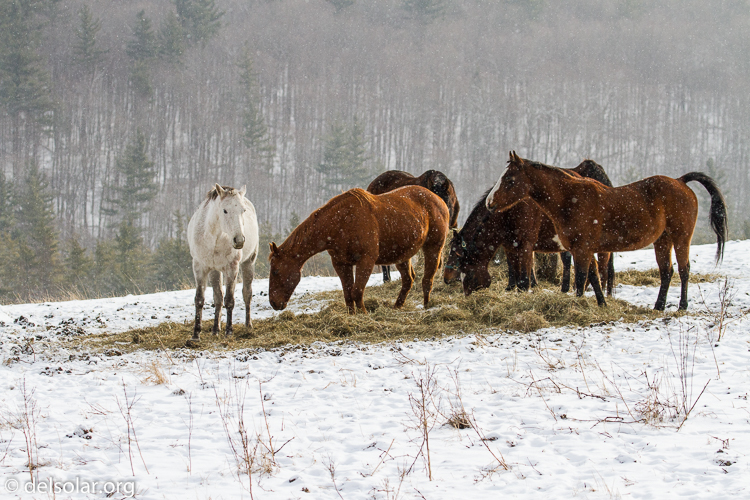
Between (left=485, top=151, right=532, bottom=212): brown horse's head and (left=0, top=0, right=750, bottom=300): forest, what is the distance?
139ft

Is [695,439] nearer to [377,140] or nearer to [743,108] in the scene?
[377,140]

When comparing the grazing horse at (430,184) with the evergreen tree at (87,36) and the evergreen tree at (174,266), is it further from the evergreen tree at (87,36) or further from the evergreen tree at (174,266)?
the evergreen tree at (87,36)

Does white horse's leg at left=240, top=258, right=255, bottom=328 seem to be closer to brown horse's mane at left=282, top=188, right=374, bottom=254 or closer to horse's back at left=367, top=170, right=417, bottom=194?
brown horse's mane at left=282, top=188, right=374, bottom=254

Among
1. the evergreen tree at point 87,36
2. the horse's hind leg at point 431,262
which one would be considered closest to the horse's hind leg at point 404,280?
the horse's hind leg at point 431,262

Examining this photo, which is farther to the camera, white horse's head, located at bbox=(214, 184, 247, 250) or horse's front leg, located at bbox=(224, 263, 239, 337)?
horse's front leg, located at bbox=(224, 263, 239, 337)

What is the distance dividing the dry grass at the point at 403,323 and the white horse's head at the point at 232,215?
1.33 meters

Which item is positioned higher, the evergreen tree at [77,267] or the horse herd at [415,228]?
the horse herd at [415,228]

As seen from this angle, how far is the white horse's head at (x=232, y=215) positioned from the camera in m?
6.46

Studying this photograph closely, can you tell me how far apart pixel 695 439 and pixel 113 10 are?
4167 inches

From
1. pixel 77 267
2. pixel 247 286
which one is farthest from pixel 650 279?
pixel 77 267

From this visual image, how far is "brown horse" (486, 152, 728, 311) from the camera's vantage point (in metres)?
7.16

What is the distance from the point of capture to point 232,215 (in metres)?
6.63

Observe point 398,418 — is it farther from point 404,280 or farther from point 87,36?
point 87,36

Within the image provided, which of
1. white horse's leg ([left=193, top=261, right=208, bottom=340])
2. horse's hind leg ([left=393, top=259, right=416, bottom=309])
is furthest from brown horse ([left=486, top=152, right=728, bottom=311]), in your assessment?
white horse's leg ([left=193, top=261, right=208, bottom=340])
